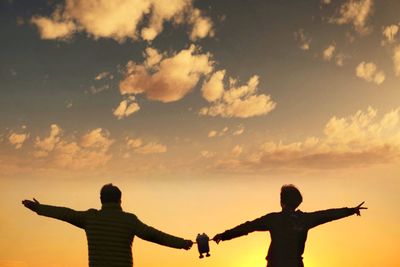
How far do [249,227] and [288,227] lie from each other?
3.04 ft

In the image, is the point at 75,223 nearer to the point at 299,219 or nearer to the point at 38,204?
the point at 38,204

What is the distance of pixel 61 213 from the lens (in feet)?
35.5

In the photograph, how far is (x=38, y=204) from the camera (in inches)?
443

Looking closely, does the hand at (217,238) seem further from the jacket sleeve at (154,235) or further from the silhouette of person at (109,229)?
the silhouette of person at (109,229)

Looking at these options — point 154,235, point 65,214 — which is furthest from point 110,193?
point 154,235

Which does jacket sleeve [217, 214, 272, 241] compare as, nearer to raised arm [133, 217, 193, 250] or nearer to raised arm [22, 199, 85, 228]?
raised arm [133, 217, 193, 250]

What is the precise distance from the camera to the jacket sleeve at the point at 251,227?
38.2 ft

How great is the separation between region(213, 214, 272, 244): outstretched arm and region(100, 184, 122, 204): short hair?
10.3 ft

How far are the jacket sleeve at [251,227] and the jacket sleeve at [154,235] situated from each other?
142 cm

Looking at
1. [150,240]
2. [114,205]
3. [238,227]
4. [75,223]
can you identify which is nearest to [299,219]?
[238,227]

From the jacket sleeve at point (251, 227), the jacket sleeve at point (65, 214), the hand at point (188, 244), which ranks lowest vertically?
the hand at point (188, 244)

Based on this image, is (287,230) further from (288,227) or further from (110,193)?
(110,193)

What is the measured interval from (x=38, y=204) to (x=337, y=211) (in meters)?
6.73

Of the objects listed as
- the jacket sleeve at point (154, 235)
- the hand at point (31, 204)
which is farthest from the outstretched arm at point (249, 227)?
the hand at point (31, 204)
